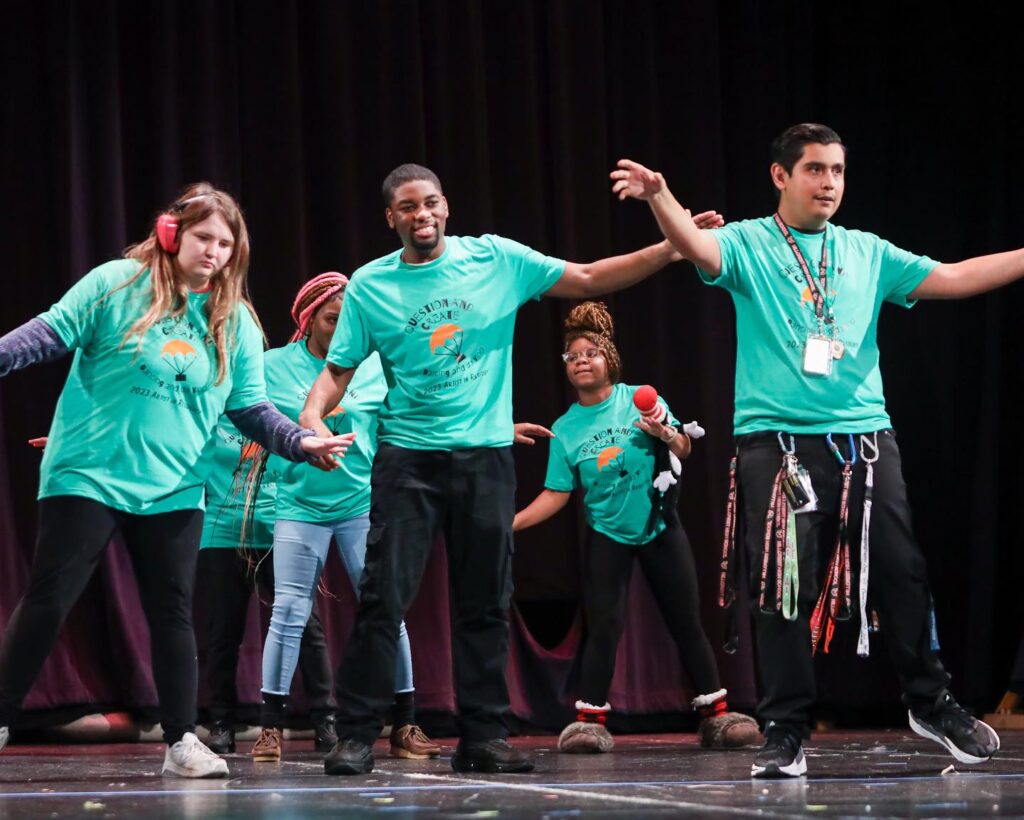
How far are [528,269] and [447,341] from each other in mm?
298

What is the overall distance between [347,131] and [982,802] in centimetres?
409

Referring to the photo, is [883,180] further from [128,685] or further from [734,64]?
[128,685]

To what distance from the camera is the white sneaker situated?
3215 millimetres

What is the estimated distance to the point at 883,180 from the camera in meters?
6.25

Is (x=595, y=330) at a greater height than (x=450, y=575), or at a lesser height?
greater

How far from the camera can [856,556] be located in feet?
10.6

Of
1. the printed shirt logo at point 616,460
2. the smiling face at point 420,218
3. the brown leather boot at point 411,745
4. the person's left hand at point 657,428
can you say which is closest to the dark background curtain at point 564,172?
the printed shirt logo at point 616,460

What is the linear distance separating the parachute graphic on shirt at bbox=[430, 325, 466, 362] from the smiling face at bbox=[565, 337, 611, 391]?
5.09 ft

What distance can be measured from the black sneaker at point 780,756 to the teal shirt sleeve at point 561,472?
1995 mm

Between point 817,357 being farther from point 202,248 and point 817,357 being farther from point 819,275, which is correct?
point 202,248

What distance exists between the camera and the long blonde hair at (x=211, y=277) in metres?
3.30

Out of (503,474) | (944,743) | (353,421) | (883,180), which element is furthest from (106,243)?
(944,743)

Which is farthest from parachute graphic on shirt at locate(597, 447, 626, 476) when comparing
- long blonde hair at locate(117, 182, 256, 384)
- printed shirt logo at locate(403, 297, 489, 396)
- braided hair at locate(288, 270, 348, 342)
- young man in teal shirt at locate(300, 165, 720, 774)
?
long blonde hair at locate(117, 182, 256, 384)

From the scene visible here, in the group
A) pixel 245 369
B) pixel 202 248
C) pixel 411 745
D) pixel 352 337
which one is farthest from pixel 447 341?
pixel 411 745
